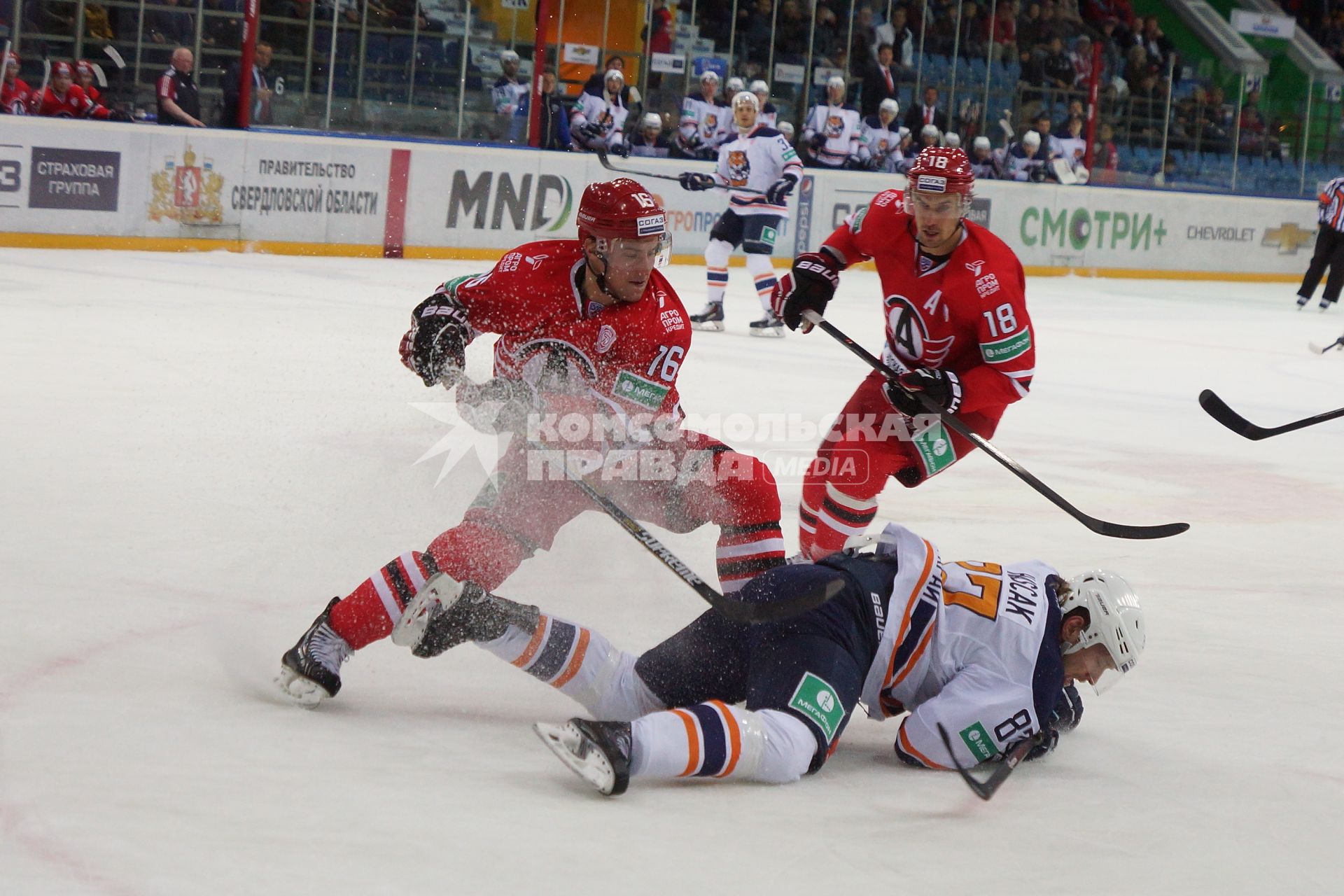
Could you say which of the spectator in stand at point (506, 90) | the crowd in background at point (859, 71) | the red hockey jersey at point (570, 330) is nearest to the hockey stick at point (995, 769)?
the red hockey jersey at point (570, 330)

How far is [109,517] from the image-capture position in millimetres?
4090

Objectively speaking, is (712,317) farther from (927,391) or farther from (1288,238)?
(1288,238)

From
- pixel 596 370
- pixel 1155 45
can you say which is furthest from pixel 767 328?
pixel 1155 45

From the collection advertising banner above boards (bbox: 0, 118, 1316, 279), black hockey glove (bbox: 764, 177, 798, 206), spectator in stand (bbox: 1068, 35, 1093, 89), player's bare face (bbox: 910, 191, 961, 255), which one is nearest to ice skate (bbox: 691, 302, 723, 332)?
advertising banner above boards (bbox: 0, 118, 1316, 279)

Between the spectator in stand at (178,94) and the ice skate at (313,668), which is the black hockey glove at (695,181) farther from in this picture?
the ice skate at (313,668)

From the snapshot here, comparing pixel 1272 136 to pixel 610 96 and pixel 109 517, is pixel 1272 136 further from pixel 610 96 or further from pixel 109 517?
pixel 109 517

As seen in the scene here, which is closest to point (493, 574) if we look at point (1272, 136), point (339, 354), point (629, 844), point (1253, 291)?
point (629, 844)

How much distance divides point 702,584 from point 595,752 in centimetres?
57

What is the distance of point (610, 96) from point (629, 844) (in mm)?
11048

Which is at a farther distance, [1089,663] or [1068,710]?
[1068,710]

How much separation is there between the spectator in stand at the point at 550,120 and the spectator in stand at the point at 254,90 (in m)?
2.05

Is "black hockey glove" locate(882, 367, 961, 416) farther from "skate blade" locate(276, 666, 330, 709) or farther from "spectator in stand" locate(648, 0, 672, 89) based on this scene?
"spectator in stand" locate(648, 0, 672, 89)

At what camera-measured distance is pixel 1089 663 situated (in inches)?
109

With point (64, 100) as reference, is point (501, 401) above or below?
below
